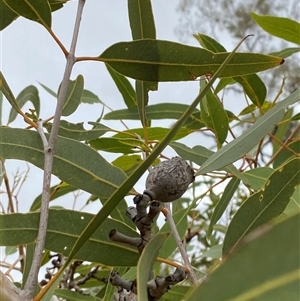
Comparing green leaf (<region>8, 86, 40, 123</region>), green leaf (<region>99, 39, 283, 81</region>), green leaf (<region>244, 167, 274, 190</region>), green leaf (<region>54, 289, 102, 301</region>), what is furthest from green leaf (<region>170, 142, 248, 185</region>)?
green leaf (<region>8, 86, 40, 123</region>)

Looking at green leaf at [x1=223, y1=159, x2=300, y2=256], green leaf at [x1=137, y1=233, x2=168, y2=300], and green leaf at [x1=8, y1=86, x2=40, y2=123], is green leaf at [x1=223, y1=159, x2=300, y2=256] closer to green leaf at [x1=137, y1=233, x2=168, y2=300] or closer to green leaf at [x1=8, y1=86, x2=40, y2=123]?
green leaf at [x1=137, y1=233, x2=168, y2=300]

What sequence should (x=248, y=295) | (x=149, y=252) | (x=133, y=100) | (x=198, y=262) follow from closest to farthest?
(x=248, y=295)
(x=149, y=252)
(x=133, y=100)
(x=198, y=262)

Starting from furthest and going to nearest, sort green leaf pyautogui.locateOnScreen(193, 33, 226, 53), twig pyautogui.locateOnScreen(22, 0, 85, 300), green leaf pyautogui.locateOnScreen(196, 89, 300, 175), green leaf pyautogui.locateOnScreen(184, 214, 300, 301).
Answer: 1. green leaf pyautogui.locateOnScreen(193, 33, 226, 53)
2. green leaf pyautogui.locateOnScreen(196, 89, 300, 175)
3. twig pyautogui.locateOnScreen(22, 0, 85, 300)
4. green leaf pyautogui.locateOnScreen(184, 214, 300, 301)

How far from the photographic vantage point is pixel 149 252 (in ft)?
1.04

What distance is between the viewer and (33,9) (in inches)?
20.3

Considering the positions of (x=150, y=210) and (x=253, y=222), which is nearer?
(x=150, y=210)

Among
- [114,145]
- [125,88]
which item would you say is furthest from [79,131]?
[125,88]

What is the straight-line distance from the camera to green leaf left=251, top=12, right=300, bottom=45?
857mm

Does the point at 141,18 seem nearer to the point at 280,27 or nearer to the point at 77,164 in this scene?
the point at 77,164

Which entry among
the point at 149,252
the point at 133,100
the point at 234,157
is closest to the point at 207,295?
the point at 149,252

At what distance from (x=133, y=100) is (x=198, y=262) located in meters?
0.85

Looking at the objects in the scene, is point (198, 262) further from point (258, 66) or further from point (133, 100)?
point (258, 66)

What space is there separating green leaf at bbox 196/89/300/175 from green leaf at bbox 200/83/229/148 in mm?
229

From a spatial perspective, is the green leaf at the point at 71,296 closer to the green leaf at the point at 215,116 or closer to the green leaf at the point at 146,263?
the green leaf at the point at 215,116
